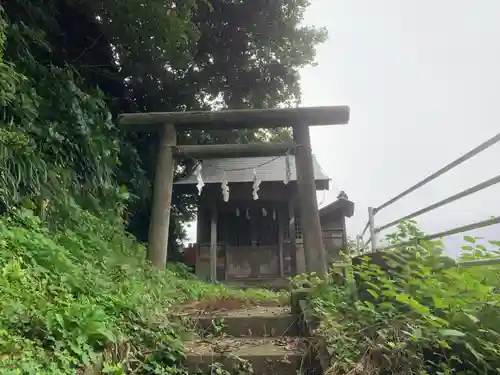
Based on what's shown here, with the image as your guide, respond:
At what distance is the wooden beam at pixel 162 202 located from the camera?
498cm

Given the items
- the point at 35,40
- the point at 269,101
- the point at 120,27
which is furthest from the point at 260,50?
the point at 35,40

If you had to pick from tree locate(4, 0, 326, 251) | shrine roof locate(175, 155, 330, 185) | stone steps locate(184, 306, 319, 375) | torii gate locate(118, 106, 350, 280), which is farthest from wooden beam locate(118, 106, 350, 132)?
shrine roof locate(175, 155, 330, 185)

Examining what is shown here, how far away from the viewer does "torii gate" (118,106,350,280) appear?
5102mm

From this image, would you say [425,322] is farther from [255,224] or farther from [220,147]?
[255,224]

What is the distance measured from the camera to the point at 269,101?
11180 millimetres

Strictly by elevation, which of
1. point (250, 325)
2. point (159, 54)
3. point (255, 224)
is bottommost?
point (250, 325)

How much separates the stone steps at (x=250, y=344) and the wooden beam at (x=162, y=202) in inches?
58.9

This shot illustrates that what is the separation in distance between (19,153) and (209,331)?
2.72 meters

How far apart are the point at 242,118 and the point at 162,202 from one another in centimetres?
166

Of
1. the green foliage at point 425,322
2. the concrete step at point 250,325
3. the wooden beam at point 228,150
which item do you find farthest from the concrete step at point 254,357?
the wooden beam at point 228,150

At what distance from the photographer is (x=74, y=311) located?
2.39 metres

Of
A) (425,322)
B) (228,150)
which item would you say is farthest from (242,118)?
(425,322)

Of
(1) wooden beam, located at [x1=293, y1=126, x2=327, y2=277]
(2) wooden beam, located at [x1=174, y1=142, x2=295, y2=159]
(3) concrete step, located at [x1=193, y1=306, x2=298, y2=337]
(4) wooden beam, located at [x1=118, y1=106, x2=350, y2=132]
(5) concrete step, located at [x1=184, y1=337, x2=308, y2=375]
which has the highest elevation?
(4) wooden beam, located at [x1=118, y1=106, x2=350, y2=132]

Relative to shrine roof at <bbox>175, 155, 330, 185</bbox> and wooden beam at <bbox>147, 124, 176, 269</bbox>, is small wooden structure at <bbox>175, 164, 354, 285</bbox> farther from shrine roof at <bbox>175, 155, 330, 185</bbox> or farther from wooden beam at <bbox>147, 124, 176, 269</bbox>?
wooden beam at <bbox>147, 124, 176, 269</bbox>
